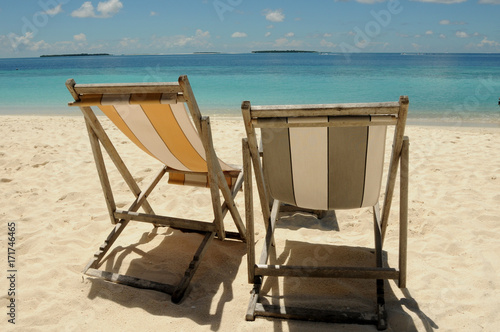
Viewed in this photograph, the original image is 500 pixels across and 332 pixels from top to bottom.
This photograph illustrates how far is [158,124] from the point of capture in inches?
82.8

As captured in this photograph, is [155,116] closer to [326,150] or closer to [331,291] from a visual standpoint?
[326,150]

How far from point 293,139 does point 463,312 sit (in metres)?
1.16

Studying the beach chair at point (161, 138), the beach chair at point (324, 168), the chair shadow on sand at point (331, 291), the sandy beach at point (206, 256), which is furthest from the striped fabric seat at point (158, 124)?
the chair shadow on sand at point (331, 291)

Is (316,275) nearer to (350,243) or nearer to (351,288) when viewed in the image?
(351,288)

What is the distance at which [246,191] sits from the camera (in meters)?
1.79

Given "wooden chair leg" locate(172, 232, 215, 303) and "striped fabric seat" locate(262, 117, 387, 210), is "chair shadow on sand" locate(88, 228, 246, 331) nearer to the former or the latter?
"wooden chair leg" locate(172, 232, 215, 303)

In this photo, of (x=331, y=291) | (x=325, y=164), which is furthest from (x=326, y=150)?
(x=331, y=291)

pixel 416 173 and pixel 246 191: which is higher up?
pixel 246 191

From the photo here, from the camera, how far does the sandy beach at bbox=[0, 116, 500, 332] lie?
1.82 meters

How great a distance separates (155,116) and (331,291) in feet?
4.35

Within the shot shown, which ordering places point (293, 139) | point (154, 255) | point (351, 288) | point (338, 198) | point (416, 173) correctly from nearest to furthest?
point (293, 139) → point (338, 198) → point (351, 288) → point (154, 255) → point (416, 173)

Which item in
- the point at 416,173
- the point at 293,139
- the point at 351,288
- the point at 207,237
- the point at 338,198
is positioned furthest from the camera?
the point at 416,173

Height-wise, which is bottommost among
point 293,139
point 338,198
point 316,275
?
point 316,275

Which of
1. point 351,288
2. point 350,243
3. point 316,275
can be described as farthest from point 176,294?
point 350,243
